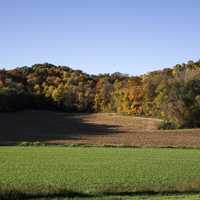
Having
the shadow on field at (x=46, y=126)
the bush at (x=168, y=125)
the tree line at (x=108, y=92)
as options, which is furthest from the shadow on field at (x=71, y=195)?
the tree line at (x=108, y=92)

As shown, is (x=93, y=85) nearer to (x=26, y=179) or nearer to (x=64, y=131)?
(x=64, y=131)

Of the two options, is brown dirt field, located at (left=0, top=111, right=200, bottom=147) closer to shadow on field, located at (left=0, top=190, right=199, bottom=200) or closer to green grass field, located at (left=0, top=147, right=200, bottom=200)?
green grass field, located at (left=0, top=147, right=200, bottom=200)

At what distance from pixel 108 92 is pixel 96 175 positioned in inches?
3786

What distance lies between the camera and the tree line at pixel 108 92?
90.2 meters

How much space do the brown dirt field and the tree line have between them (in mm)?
4000

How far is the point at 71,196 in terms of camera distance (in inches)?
745

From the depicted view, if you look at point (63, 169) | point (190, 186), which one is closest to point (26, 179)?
point (63, 169)

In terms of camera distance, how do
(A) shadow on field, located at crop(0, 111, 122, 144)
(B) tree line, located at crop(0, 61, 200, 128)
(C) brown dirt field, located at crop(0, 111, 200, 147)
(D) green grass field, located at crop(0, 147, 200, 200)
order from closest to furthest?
1. (D) green grass field, located at crop(0, 147, 200, 200)
2. (C) brown dirt field, located at crop(0, 111, 200, 147)
3. (A) shadow on field, located at crop(0, 111, 122, 144)
4. (B) tree line, located at crop(0, 61, 200, 128)

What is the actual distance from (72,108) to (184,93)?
37.2 m

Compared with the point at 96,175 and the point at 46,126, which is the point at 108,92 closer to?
the point at 46,126

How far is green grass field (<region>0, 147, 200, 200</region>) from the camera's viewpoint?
68.9 feet

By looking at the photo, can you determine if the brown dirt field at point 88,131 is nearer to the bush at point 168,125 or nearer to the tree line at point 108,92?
the bush at point 168,125

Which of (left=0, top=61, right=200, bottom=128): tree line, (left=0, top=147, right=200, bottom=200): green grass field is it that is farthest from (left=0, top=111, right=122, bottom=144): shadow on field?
(left=0, top=147, right=200, bottom=200): green grass field

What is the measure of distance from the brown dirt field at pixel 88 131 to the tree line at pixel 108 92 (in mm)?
4000
